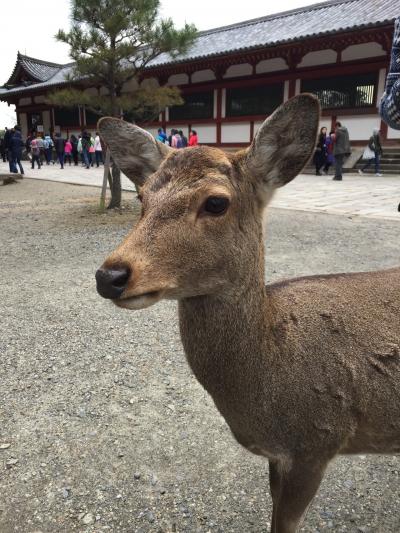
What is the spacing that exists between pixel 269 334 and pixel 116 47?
837cm

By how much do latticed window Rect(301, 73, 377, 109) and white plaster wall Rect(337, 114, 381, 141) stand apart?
1.40 ft

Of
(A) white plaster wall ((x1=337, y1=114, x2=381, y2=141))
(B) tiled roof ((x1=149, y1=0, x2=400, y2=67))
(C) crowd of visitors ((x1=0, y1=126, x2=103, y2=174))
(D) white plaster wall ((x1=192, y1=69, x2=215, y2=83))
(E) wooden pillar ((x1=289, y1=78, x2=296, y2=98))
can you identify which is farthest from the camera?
(C) crowd of visitors ((x1=0, y1=126, x2=103, y2=174))

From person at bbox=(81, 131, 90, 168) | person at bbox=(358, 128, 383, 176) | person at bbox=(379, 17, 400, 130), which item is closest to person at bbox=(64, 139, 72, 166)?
person at bbox=(81, 131, 90, 168)

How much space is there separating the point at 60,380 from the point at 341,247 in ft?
14.7

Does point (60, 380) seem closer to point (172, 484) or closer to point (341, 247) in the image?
point (172, 484)

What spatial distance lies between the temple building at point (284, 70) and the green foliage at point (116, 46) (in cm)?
665

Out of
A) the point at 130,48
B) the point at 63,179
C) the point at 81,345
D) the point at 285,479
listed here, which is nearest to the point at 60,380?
the point at 81,345

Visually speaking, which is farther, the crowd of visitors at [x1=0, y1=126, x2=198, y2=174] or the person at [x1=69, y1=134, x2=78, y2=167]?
the person at [x1=69, y1=134, x2=78, y2=167]

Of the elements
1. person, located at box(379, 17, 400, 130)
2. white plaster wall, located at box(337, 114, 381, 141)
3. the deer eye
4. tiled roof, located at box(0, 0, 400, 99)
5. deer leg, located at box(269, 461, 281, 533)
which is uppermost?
tiled roof, located at box(0, 0, 400, 99)

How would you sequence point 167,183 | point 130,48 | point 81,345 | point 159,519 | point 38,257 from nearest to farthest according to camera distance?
point 167,183 < point 159,519 < point 81,345 < point 38,257 < point 130,48

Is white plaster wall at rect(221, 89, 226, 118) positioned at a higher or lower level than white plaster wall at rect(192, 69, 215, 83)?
lower

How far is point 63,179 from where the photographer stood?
17031 mm

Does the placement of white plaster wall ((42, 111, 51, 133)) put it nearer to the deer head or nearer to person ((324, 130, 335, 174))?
person ((324, 130, 335, 174))

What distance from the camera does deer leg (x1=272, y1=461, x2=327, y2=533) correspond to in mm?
1709
